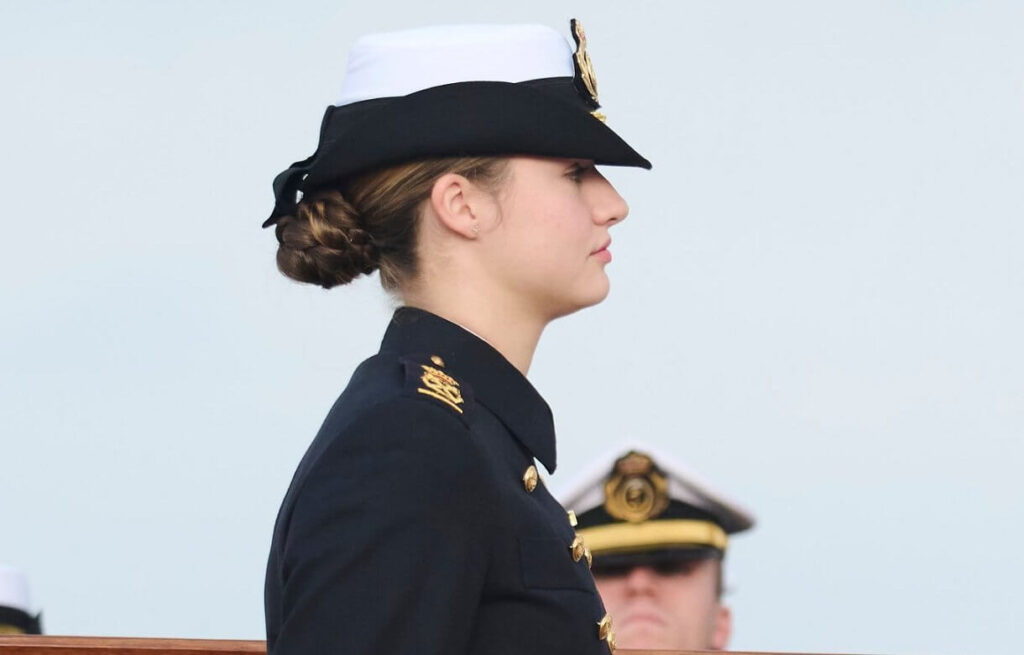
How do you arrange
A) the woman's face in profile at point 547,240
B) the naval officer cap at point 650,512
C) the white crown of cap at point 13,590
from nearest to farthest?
the woman's face in profile at point 547,240, the naval officer cap at point 650,512, the white crown of cap at point 13,590

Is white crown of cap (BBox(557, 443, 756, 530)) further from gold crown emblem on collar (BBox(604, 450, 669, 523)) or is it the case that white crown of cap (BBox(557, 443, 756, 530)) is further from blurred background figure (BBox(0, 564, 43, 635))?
blurred background figure (BBox(0, 564, 43, 635))

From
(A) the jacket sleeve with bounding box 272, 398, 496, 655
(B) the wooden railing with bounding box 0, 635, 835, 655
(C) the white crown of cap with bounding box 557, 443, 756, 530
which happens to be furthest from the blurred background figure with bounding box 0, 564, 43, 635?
(A) the jacket sleeve with bounding box 272, 398, 496, 655

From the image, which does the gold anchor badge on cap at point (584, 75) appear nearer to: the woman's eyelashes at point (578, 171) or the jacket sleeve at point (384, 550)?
the woman's eyelashes at point (578, 171)

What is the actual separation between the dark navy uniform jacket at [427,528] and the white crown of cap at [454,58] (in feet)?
1.10

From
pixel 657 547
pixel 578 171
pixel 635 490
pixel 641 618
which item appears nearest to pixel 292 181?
pixel 578 171

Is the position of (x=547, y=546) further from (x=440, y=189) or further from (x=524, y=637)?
(x=440, y=189)

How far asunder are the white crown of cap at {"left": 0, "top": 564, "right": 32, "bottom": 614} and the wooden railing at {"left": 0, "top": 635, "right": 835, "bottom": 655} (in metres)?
3.31

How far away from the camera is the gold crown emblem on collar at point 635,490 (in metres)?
5.64

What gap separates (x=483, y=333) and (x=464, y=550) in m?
0.46

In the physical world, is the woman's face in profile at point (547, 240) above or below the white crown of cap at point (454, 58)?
below

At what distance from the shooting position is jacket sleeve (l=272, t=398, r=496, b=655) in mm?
2002

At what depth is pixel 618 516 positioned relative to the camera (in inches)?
221

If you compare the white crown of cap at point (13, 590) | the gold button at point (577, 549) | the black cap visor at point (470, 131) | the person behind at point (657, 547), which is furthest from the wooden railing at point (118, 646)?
the white crown of cap at point (13, 590)

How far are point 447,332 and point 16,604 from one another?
4.11m
